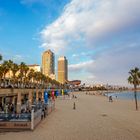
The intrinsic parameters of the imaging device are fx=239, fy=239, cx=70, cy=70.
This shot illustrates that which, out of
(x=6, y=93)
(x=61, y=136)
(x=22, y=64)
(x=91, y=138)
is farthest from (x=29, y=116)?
(x=22, y=64)

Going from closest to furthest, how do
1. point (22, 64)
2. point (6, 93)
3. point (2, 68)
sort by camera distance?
1. point (6, 93)
2. point (2, 68)
3. point (22, 64)

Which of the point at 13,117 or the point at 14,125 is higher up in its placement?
the point at 13,117

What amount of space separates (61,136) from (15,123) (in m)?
4.12

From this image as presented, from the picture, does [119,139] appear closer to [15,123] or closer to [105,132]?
[105,132]

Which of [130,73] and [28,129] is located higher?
[130,73]

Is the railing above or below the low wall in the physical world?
above

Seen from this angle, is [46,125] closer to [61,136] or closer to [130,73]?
[61,136]

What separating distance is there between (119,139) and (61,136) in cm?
415

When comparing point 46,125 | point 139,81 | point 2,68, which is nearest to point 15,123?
point 46,125

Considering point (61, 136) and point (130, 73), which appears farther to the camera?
point (130, 73)

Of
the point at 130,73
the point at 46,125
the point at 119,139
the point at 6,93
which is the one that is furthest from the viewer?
the point at 130,73

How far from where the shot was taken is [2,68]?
53156 mm

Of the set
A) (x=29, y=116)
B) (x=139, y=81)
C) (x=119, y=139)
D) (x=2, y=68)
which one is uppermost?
(x=2, y=68)

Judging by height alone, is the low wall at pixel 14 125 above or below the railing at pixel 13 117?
below
